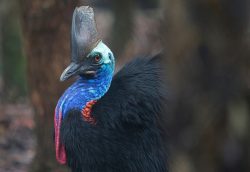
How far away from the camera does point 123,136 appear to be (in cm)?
526

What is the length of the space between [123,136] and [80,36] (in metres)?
0.75

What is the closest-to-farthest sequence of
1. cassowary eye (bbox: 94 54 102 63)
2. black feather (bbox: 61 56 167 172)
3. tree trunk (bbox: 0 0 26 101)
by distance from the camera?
black feather (bbox: 61 56 167 172) → cassowary eye (bbox: 94 54 102 63) → tree trunk (bbox: 0 0 26 101)

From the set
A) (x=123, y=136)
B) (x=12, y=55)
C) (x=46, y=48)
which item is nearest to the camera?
(x=123, y=136)

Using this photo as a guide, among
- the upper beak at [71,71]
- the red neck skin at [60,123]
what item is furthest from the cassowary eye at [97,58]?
the red neck skin at [60,123]

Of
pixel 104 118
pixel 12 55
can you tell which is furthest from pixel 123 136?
pixel 12 55

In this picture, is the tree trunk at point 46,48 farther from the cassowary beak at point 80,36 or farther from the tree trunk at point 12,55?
the tree trunk at point 12,55

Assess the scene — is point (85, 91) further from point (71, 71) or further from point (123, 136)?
point (123, 136)

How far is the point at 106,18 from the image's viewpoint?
797 inches

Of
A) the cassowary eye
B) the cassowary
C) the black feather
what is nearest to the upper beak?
the cassowary

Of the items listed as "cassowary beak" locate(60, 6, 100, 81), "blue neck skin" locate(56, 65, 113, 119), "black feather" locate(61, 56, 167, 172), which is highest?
"cassowary beak" locate(60, 6, 100, 81)

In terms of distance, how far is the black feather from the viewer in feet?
17.1

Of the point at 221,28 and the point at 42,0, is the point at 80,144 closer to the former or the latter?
the point at 42,0

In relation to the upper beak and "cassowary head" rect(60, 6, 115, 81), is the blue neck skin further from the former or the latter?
the upper beak

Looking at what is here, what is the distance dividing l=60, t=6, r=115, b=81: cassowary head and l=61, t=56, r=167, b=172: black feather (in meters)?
0.31
